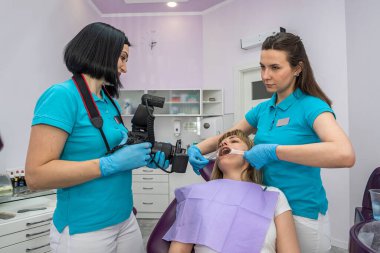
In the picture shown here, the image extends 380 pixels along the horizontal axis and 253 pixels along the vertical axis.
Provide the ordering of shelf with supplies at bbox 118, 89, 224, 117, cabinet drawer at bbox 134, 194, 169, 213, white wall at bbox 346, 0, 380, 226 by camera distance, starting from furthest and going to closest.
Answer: shelf with supplies at bbox 118, 89, 224, 117 → cabinet drawer at bbox 134, 194, 169, 213 → white wall at bbox 346, 0, 380, 226

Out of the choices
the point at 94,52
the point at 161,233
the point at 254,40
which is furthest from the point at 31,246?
the point at 254,40

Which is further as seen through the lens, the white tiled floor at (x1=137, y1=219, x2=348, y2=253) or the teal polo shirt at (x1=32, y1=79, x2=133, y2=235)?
the white tiled floor at (x1=137, y1=219, x2=348, y2=253)

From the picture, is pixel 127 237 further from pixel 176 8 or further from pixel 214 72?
pixel 176 8

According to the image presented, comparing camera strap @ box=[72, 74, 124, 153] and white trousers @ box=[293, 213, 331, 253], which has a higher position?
camera strap @ box=[72, 74, 124, 153]

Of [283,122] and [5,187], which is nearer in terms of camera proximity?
[283,122]

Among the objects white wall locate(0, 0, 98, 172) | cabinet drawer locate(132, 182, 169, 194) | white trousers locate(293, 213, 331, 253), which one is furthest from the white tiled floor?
white trousers locate(293, 213, 331, 253)

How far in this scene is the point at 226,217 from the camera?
1199 mm

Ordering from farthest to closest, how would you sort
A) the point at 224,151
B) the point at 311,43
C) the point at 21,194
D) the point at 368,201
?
the point at 311,43
the point at 368,201
the point at 21,194
the point at 224,151

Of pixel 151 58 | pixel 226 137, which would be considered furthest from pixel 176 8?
pixel 226 137

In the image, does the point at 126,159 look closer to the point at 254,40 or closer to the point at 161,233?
the point at 161,233

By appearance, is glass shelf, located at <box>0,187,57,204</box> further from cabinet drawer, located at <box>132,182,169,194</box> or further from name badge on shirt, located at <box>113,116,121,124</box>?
cabinet drawer, located at <box>132,182,169,194</box>

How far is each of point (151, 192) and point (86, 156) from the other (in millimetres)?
2998

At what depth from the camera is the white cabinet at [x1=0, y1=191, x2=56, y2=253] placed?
1.63 metres

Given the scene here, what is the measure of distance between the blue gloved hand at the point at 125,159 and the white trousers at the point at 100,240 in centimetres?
22
